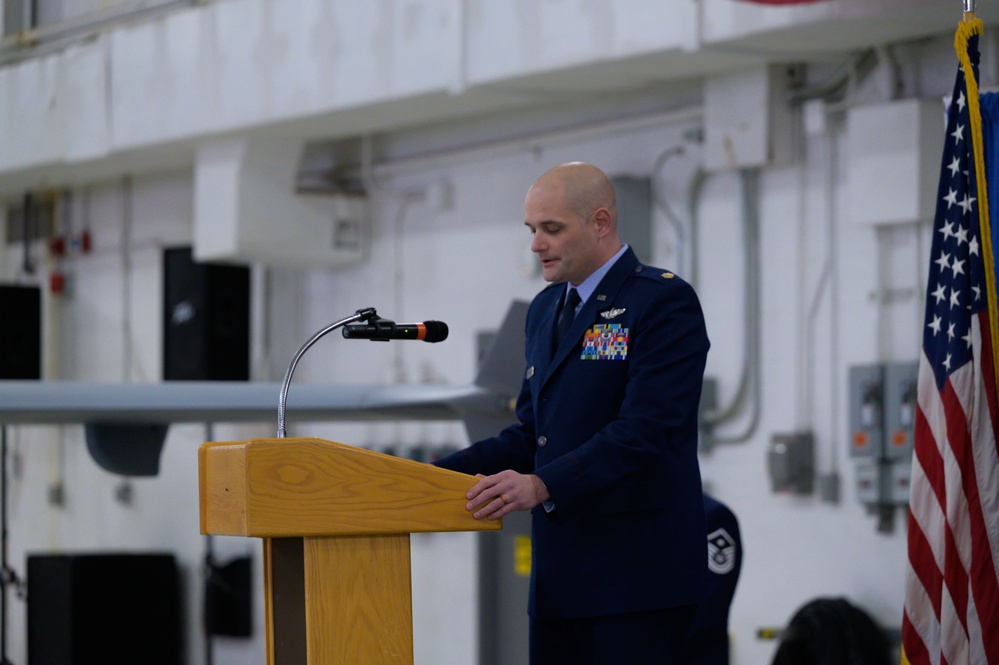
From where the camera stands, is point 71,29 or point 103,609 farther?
point 71,29

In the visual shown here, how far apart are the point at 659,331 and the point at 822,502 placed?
125 inches

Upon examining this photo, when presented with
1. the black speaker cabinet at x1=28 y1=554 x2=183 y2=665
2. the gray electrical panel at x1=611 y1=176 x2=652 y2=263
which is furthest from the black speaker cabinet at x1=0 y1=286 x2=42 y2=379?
the gray electrical panel at x1=611 y1=176 x2=652 y2=263

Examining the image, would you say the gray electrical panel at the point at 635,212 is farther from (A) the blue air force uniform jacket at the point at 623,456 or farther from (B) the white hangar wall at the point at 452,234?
(A) the blue air force uniform jacket at the point at 623,456

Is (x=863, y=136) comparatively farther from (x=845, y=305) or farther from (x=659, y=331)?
(x=659, y=331)

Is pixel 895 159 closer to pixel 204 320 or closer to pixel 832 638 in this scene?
pixel 832 638

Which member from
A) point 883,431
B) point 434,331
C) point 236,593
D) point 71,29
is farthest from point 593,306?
point 71,29

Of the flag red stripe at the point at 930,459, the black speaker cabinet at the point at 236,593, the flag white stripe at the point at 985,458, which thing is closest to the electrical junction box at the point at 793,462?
the flag red stripe at the point at 930,459

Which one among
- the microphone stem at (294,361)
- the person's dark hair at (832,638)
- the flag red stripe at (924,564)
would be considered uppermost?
the microphone stem at (294,361)

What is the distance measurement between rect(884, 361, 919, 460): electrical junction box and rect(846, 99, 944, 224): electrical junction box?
→ 54 centimetres

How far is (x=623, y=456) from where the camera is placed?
2441 millimetres

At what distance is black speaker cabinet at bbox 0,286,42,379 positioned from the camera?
8.67m

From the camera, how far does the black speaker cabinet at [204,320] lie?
771 cm

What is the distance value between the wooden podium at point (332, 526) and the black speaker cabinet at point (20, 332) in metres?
6.81

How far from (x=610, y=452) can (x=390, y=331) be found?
1.43ft
